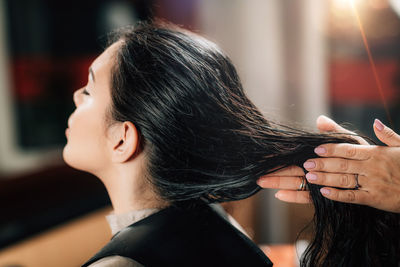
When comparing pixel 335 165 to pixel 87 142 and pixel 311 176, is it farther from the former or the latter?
pixel 87 142

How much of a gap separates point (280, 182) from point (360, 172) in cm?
17

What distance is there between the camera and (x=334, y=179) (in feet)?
2.71

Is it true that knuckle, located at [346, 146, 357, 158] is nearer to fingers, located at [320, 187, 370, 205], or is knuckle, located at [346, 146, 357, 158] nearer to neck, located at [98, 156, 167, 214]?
fingers, located at [320, 187, 370, 205]

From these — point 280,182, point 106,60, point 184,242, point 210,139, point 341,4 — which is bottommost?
point 184,242

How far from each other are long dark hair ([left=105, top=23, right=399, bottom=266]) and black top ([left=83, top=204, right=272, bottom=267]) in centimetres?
5

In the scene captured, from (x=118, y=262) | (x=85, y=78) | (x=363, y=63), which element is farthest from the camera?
(x=363, y=63)

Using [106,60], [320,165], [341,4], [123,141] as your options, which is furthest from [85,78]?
[320,165]

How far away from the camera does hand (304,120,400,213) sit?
0.83 meters

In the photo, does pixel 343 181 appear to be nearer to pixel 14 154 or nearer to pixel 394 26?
pixel 14 154

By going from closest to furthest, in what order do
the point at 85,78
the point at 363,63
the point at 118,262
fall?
the point at 118,262
the point at 85,78
the point at 363,63

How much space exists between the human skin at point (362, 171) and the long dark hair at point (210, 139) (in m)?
0.04

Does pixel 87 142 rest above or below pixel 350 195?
above

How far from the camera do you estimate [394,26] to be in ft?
7.84

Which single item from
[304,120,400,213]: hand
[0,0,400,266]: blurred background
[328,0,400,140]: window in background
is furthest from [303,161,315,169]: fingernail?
[328,0,400,140]: window in background
